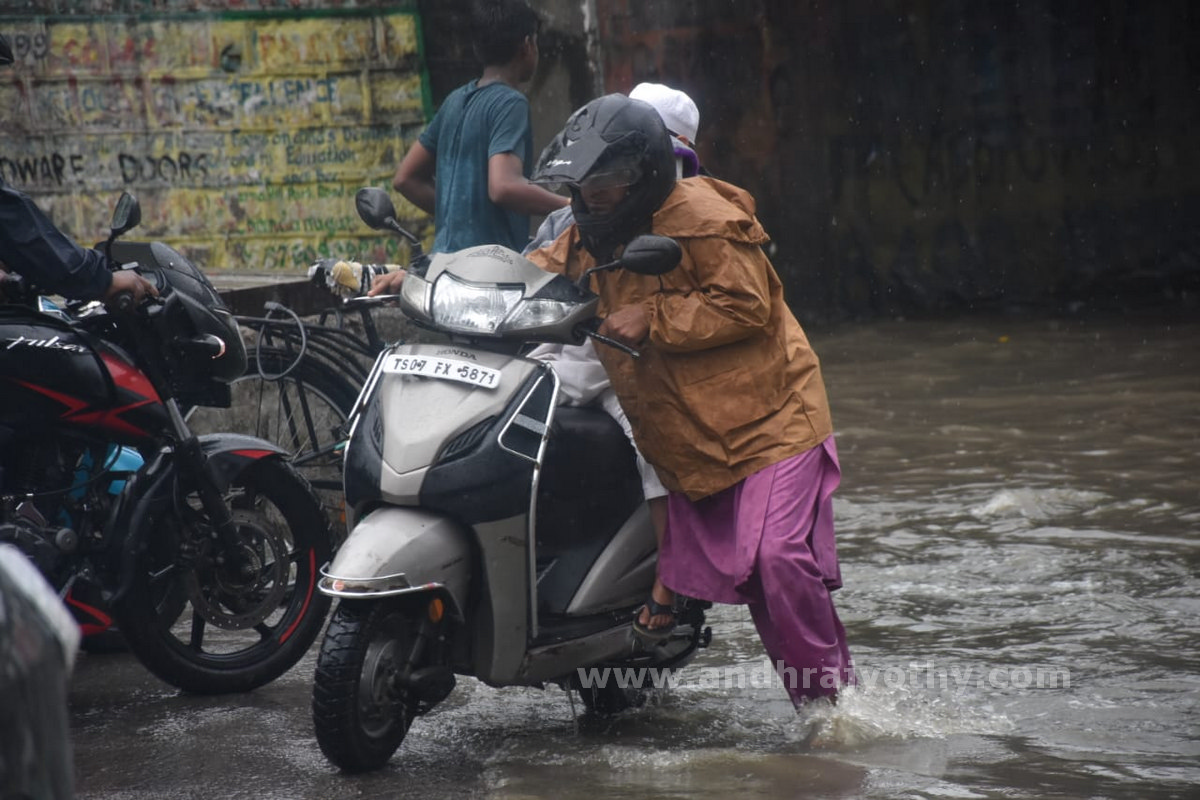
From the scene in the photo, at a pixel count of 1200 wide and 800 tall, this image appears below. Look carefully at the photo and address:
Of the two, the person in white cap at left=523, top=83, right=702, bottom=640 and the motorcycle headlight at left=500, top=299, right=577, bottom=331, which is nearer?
the motorcycle headlight at left=500, top=299, right=577, bottom=331

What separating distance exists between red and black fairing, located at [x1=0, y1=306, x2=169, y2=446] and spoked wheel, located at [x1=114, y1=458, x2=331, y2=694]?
31cm

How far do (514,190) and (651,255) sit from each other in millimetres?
2026

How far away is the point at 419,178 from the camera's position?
21.2ft

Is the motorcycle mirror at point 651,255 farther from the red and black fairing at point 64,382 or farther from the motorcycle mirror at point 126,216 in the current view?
the red and black fairing at point 64,382

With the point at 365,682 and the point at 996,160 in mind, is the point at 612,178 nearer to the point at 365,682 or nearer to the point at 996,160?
the point at 365,682

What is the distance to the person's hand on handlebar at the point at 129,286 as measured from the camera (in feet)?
15.2

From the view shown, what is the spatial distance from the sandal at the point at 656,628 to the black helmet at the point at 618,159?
0.95 meters

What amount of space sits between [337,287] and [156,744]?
4.58ft

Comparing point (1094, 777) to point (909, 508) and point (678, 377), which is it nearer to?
point (678, 377)

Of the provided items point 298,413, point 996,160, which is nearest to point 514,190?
point 298,413

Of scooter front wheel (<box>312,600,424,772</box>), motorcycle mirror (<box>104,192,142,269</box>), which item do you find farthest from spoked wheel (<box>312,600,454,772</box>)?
motorcycle mirror (<box>104,192,142,269</box>)

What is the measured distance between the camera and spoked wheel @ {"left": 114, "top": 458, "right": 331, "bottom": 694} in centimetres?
481

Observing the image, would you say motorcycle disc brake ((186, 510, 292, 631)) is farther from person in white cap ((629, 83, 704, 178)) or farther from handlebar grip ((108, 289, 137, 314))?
person in white cap ((629, 83, 704, 178))

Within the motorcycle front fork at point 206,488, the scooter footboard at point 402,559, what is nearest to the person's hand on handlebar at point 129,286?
the motorcycle front fork at point 206,488
